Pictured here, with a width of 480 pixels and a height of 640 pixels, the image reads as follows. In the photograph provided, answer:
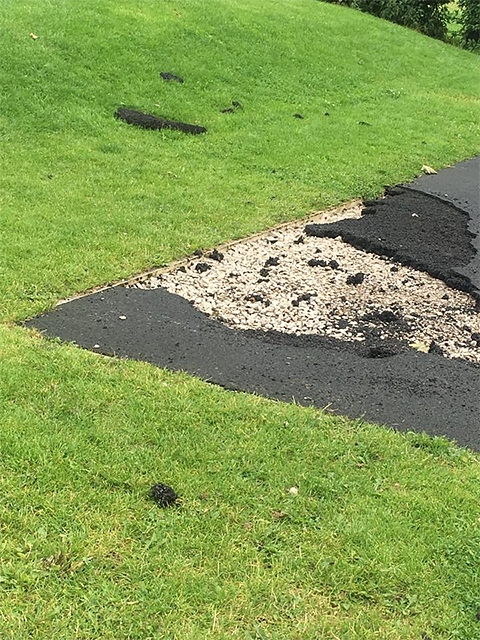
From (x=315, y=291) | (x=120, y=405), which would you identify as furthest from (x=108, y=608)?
(x=315, y=291)

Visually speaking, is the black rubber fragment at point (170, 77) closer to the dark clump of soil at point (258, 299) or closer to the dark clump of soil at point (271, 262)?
the dark clump of soil at point (271, 262)

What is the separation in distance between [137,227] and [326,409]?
360 cm

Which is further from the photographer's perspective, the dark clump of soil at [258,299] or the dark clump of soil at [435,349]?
the dark clump of soil at [258,299]

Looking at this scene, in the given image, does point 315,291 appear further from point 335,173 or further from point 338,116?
point 338,116

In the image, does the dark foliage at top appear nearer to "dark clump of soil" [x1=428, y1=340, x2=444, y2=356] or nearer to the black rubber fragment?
the black rubber fragment

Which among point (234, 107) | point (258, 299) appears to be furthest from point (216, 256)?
point (234, 107)

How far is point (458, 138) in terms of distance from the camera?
42.2ft

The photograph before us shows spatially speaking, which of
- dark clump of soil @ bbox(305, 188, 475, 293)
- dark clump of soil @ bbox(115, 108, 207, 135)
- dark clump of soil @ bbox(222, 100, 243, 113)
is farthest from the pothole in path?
dark clump of soil @ bbox(222, 100, 243, 113)

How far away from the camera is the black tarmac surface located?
15.3ft

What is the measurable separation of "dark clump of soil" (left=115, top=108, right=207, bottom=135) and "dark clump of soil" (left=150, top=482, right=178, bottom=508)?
318 inches

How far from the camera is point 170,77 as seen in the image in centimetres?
1242

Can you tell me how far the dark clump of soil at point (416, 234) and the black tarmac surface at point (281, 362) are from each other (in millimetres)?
Answer: 2039

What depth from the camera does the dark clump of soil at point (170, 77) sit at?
1236cm

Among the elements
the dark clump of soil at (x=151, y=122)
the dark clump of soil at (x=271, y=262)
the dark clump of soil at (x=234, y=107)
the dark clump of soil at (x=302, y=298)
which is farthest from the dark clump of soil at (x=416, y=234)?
the dark clump of soil at (x=234, y=107)
